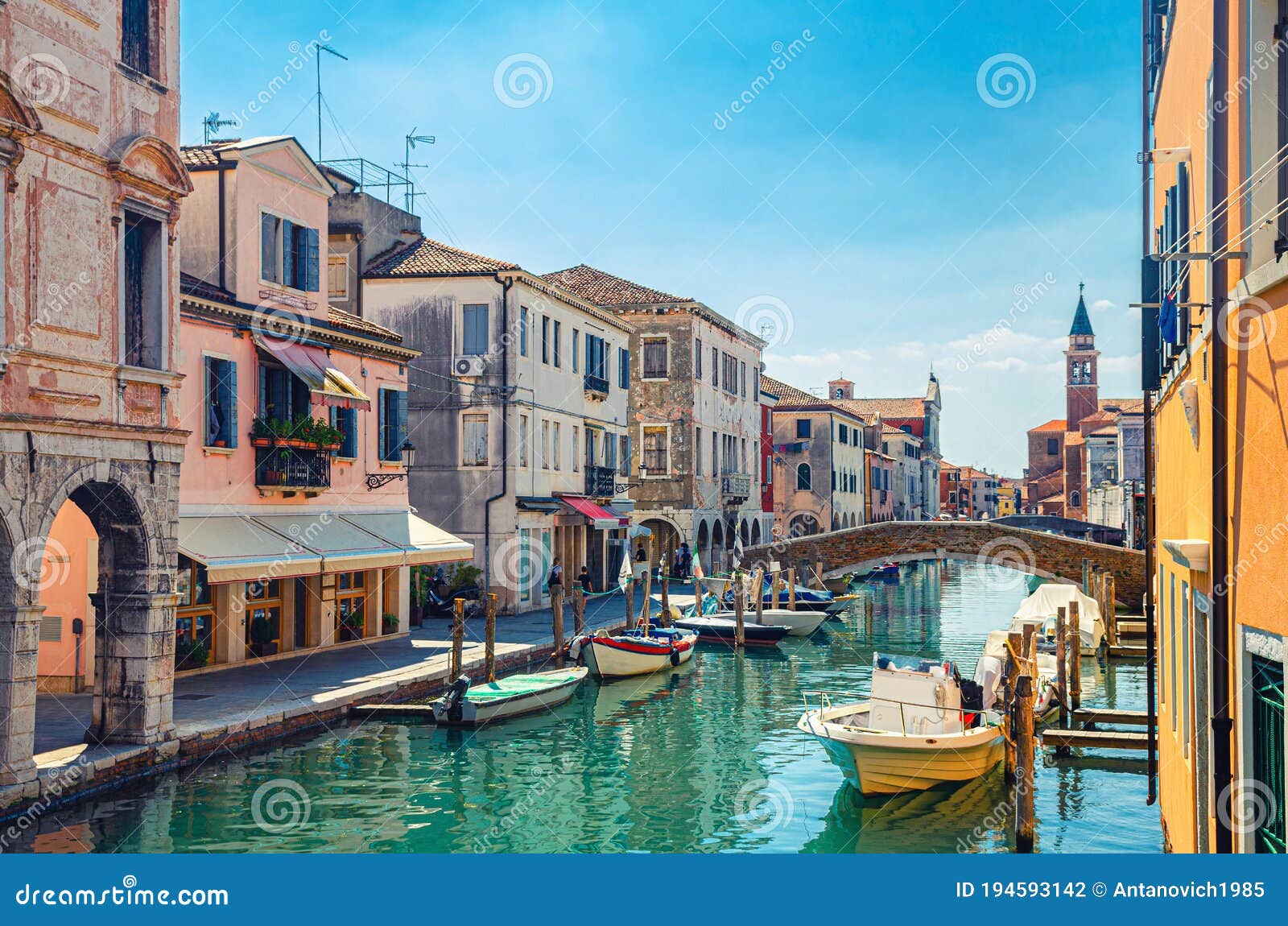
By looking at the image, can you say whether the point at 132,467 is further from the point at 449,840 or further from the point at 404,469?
the point at 404,469

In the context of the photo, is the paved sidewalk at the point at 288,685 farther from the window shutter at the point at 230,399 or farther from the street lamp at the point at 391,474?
the window shutter at the point at 230,399

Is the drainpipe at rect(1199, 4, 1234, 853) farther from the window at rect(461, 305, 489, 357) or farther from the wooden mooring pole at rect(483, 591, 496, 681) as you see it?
the window at rect(461, 305, 489, 357)

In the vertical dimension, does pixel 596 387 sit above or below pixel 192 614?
above

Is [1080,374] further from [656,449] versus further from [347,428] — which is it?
[347,428]

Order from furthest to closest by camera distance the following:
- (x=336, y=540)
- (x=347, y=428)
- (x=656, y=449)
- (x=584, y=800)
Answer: (x=656, y=449) → (x=347, y=428) → (x=336, y=540) → (x=584, y=800)

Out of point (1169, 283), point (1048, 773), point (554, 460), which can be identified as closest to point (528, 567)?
point (554, 460)

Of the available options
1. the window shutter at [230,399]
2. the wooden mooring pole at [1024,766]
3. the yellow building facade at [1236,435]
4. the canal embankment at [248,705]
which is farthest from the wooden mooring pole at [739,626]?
the yellow building facade at [1236,435]

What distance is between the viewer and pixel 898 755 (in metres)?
15.3

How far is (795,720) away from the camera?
69.0ft

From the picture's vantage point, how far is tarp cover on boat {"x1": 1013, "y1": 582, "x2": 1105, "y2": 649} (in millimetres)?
31562

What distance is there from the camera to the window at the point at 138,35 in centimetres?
1481

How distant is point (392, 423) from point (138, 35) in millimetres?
11923

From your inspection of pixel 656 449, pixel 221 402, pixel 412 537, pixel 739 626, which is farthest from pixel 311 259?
pixel 656 449

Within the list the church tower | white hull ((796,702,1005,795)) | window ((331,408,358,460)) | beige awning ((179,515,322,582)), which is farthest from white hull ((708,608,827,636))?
the church tower
